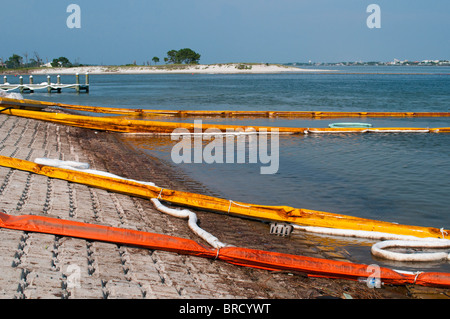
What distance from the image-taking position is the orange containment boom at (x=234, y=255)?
6.07 m

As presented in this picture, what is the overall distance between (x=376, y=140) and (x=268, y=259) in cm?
1553

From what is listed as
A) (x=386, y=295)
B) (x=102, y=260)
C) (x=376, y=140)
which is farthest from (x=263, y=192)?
(x=376, y=140)

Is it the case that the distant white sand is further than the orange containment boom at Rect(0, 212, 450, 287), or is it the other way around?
the distant white sand

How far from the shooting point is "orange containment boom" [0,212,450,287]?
6066 millimetres

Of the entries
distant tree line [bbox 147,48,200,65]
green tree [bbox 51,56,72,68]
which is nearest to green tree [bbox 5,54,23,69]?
green tree [bbox 51,56,72,68]

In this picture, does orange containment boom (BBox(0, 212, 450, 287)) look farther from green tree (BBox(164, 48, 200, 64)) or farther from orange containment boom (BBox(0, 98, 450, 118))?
green tree (BBox(164, 48, 200, 64))

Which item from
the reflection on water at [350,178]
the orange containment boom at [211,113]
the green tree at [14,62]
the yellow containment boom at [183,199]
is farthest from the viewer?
the green tree at [14,62]

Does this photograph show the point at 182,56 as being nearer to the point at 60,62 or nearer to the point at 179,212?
the point at 60,62

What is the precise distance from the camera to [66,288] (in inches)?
183

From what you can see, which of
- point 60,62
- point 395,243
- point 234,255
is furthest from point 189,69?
point 234,255

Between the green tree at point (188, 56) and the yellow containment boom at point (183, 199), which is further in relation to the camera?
the green tree at point (188, 56)

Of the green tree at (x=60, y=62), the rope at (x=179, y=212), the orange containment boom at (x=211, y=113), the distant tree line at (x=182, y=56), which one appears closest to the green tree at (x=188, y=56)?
the distant tree line at (x=182, y=56)

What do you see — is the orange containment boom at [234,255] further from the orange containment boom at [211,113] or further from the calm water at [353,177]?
the orange containment boom at [211,113]
